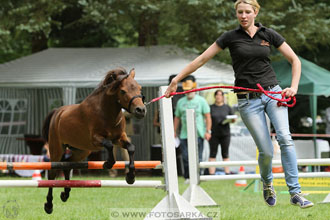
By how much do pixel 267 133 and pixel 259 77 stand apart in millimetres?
488

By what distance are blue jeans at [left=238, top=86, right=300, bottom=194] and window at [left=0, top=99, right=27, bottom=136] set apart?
10628 millimetres

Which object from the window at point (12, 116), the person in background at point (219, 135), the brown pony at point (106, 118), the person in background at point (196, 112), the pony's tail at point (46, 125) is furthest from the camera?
the window at point (12, 116)

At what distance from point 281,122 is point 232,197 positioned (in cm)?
415

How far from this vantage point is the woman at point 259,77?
5086mm

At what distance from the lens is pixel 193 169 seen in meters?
7.39

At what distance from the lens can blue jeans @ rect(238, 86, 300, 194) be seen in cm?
508

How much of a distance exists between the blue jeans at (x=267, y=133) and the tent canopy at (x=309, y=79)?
8.77 meters

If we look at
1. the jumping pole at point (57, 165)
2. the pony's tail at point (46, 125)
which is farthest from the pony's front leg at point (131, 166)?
the pony's tail at point (46, 125)

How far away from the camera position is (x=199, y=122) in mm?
11547

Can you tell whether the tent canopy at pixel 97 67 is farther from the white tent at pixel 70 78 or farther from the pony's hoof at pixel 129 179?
the pony's hoof at pixel 129 179

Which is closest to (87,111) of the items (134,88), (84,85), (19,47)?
(134,88)

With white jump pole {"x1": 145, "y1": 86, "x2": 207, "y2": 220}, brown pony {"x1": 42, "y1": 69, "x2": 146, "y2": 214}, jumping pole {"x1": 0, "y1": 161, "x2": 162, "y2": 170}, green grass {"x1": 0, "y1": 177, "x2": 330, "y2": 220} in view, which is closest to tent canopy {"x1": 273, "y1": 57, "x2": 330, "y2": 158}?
green grass {"x1": 0, "y1": 177, "x2": 330, "y2": 220}

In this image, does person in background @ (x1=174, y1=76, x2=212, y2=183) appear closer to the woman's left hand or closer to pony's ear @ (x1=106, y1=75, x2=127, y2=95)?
pony's ear @ (x1=106, y1=75, x2=127, y2=95)

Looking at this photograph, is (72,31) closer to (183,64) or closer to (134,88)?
(183,64)
